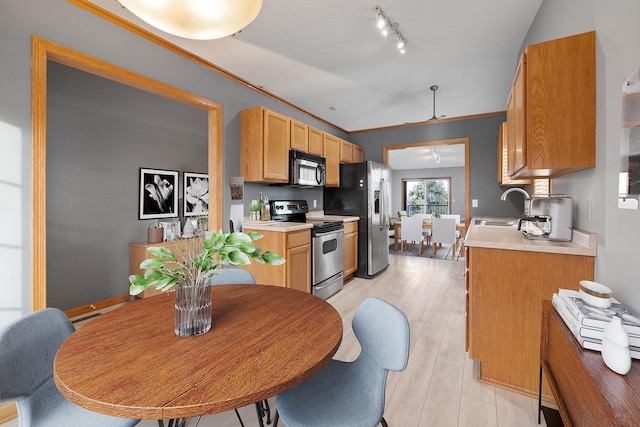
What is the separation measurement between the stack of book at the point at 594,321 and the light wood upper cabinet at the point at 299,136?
9.93 feet

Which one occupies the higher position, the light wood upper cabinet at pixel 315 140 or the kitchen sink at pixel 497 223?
the light wood upper cabinet at pixel 315 140

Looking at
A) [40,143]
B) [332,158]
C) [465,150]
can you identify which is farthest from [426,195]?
[40,143]

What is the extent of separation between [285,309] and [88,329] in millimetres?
731

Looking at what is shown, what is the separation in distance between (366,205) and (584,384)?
3512 millimetres

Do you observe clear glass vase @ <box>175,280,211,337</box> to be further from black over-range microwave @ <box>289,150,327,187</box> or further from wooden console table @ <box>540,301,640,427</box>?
black over-range microwave @ <box>289,150,327,187</box>

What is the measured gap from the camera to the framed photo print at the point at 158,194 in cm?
357

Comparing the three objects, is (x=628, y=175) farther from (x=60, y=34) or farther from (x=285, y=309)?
(x=60, y=34)

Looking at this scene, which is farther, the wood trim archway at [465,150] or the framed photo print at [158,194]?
the wood trim archway at [465,150]

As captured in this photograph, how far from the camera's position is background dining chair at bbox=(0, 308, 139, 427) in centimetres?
97

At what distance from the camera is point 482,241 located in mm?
1842

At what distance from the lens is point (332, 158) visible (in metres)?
4.40

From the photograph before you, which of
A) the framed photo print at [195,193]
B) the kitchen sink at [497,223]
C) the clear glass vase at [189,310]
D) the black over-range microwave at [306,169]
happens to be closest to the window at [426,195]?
the kitchen sink at [497,223]

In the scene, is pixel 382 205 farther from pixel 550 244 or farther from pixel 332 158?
pixel 550 244

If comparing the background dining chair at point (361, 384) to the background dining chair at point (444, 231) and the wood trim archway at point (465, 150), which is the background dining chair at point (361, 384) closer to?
the wood trim archway at point (465, 150)
